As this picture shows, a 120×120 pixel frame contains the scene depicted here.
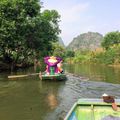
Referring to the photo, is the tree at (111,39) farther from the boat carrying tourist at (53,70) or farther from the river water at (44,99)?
the river water at (44,99)

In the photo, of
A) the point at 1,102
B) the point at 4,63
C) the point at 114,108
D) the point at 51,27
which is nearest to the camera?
the point at 114,108

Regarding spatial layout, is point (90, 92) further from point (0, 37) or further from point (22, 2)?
point (22, 2)

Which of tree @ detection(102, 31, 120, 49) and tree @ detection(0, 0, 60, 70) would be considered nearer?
tree @ detection(0, 0, 60, 70)

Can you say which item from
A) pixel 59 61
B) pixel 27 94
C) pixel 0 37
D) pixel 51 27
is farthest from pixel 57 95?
pixel 51 27

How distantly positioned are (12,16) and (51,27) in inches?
516

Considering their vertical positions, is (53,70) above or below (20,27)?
below

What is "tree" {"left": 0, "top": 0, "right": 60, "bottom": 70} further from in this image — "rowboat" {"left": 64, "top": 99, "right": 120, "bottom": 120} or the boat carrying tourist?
"rowboat" {"left": 64, "top": 99, "right": 120, "bottom": 120}

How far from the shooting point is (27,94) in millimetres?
15125

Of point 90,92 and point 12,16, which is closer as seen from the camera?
point 90,92

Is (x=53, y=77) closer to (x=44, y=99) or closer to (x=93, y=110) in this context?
(x=44, y=99)

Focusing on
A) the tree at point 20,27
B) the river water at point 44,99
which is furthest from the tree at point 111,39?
the river water at point 44,99

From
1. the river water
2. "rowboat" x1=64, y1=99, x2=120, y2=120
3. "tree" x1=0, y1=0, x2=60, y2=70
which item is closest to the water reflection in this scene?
the river water

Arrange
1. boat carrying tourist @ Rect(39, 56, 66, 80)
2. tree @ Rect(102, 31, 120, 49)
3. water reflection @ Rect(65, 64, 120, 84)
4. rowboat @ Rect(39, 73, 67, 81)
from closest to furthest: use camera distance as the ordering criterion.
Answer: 1. rowboat @ Rect(39, 73, 67, 81)
2. boat carrying tourist @ Rect(39, 56, 66, 80)
3. water reflection @ Rect(65, 64, 120, 84)
4. tree @ Rect(102, 31, 120, 49)

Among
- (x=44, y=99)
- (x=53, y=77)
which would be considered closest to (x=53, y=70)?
(x=53, y=77)
